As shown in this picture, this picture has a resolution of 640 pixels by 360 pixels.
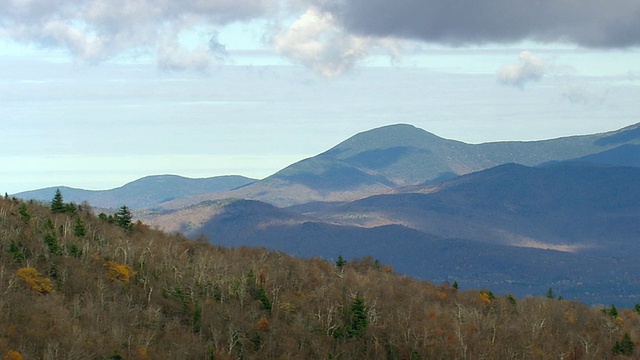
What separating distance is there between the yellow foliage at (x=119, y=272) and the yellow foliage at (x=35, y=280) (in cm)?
906

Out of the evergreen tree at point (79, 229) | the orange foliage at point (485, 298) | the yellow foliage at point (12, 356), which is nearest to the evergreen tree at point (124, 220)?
the evergreen tree at point (79, 229)

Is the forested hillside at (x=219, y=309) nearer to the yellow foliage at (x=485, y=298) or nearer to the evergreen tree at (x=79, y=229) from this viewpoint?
the evergreen tree at (x=79, y=229)

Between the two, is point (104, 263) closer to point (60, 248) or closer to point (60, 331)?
point (60, 248)

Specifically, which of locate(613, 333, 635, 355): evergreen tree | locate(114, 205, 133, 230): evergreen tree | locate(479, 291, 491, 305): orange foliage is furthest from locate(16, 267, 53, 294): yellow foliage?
locate(613, 333, 635, 355): evergreen tree

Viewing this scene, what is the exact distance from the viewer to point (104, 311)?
9950 centimetres

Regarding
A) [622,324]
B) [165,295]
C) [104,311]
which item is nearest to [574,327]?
[622,324]

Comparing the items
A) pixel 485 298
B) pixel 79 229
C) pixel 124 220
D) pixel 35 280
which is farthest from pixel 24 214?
pixel 485 298

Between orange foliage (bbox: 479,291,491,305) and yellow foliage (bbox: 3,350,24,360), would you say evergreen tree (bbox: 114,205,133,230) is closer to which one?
orange foliage (bbox: 479,291,491,305)

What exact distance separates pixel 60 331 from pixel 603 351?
67912 mm

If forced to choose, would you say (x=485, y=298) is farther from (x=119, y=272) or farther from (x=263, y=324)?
A: (x=119, y=272)

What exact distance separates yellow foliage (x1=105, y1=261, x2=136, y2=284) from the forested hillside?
0.15 meters

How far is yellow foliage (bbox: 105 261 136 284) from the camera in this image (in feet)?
356

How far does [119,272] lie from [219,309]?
11020mm

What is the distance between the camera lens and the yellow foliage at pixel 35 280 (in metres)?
98.2
